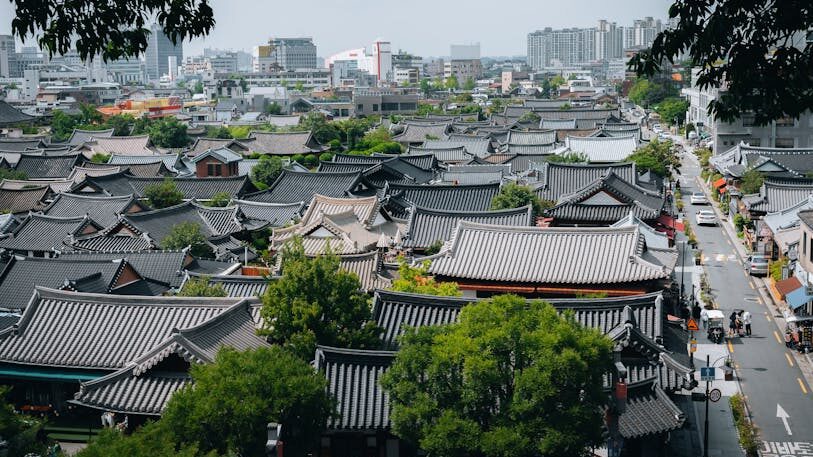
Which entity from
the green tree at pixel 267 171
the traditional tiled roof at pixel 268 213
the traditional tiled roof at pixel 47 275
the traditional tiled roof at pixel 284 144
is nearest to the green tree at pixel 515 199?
the traditional tiled roof at pixel 268 213

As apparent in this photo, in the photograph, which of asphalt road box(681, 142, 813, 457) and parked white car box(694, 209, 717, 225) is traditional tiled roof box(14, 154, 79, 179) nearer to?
parked white car box(694, 209, 717, 225)

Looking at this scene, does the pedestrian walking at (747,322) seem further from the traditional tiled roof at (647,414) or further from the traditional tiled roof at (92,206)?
the traditional tiled roof at (92,206)

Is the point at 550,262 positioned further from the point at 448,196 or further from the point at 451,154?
the point at 451,154

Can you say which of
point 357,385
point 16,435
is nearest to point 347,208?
point 357,385

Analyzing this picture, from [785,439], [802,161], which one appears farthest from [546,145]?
[785,439]

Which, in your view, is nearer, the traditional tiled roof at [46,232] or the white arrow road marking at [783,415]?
the white arrow road marking at [783,415]

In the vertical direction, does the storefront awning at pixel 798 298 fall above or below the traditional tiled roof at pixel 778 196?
below
